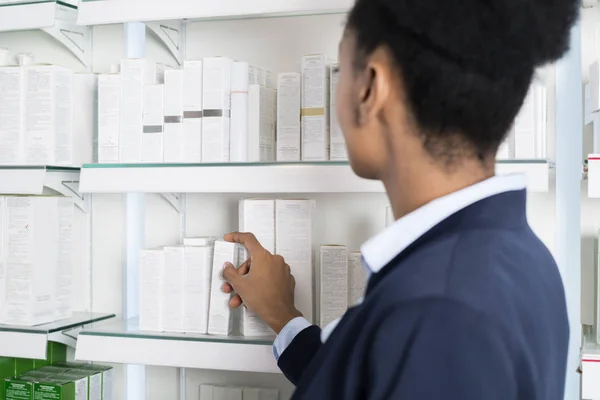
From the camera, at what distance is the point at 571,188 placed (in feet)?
4.86

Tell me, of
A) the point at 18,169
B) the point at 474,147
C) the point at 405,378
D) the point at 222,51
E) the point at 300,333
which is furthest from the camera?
the point at 222,51

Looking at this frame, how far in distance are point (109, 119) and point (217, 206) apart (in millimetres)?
387

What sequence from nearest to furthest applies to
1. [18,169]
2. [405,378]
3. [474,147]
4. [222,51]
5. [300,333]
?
[405,378] < [474,147] < [300,333] < [18,169] < [222,51]

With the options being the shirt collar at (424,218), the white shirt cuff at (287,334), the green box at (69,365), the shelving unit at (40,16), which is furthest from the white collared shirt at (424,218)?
the green box at (69,365)

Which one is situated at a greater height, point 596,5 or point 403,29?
point 596,5

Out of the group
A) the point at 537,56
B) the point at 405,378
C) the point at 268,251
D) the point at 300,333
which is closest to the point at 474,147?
the point at 537,56

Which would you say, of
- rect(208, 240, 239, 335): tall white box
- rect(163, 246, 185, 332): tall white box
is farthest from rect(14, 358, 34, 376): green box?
rect(208, 240, 239, 335): tall white box

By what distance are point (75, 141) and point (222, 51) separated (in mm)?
434

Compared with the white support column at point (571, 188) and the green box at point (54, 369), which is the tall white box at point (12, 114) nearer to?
the green box at point (54, 369)

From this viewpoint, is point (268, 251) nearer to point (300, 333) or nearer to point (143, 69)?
point (300, 333)

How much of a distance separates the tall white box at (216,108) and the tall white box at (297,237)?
6.8 inches

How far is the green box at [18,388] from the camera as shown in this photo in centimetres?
177

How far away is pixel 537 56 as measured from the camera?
2.40 feet

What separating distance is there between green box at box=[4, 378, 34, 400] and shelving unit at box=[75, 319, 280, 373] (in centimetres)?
21
